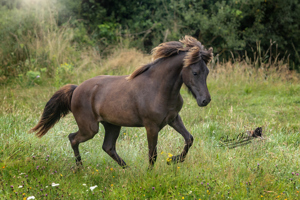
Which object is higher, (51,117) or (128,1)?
(128,1)

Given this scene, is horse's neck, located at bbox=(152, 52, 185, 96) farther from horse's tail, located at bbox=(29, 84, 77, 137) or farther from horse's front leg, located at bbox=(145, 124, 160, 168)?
horse's tail, located at bbox=(29, 84, 77, 137)

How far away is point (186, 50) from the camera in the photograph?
3816 millimetres

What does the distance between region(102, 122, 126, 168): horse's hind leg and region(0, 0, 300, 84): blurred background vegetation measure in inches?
207

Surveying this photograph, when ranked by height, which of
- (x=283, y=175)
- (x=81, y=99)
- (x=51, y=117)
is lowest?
(x=283, y=175)

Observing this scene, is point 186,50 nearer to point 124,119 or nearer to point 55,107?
point 124,119

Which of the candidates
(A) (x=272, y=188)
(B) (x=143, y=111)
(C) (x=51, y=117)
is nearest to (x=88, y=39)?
(C) (x=51, y=117)

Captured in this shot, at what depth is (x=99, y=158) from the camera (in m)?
4.81

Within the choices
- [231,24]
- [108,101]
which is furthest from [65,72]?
[231,24]

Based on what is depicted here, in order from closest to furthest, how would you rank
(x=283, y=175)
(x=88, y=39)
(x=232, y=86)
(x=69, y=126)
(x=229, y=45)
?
(x=283, y=175) → (x=69, y=126) → (x=232, y=86) → (x=229, y=45) → (x=88, y=39)

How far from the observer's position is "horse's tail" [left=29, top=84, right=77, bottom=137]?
4.72 metres

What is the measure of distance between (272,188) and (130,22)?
1337 cm

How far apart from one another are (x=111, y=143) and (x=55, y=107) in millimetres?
1038

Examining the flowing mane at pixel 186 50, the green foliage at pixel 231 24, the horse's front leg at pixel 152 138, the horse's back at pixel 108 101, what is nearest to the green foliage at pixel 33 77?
the green foliage at pixel 231 24

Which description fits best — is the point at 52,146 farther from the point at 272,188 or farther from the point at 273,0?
the point at 273,0
